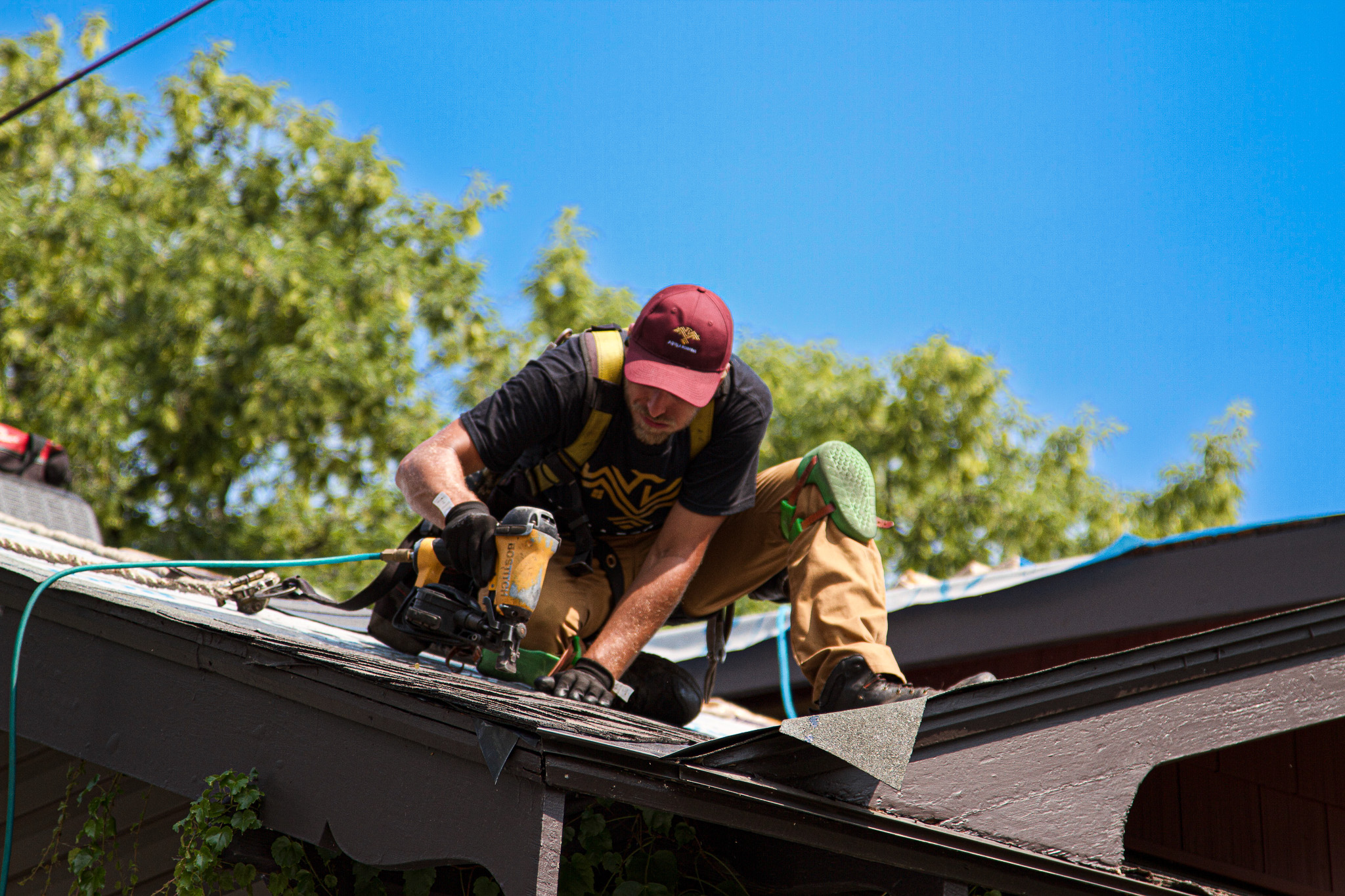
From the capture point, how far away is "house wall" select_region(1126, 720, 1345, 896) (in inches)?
154

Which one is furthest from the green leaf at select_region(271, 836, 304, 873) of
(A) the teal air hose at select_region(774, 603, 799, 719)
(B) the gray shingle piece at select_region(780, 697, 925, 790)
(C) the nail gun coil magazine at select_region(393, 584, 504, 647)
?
(A) the teal air hose at select_region(774, 603, 799, 719)

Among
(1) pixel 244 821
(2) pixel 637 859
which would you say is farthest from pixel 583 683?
(1) pixel 244 821

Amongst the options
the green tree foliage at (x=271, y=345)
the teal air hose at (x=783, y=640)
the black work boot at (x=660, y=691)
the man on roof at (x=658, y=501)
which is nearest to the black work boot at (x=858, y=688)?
the man on roof at (x=658, y=501)

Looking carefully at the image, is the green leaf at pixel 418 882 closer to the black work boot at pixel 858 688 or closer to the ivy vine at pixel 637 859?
the ivy vine at pixel 637 859

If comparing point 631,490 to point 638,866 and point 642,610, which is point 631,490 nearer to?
point 642,610

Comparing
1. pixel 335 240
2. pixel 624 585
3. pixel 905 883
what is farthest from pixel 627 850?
pixel 335 240

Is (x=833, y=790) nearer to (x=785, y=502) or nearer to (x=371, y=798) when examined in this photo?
(x=371, y=798)

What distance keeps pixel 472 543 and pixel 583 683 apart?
502 millimetres

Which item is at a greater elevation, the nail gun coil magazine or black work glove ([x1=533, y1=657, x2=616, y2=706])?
the nail gun coil magazine

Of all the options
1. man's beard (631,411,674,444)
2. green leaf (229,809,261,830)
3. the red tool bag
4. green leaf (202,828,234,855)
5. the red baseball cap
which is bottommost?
green leaf (202,828,234,855)

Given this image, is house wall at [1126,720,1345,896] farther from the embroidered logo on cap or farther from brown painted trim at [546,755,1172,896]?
the embroidered logo on cap

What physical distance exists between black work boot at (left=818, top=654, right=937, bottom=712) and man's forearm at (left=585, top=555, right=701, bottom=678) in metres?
0.56

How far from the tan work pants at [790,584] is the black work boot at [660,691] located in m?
0.23

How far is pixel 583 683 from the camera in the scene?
3.15 metres
